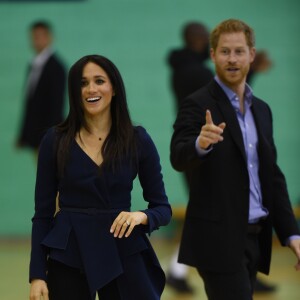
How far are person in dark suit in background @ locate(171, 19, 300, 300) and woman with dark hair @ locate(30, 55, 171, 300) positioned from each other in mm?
426

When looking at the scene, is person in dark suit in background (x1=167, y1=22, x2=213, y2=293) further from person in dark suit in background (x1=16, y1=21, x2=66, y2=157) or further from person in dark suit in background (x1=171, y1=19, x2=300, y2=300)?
person in dark suit in background (x1=171, y1=19, x2=300, y2=300)

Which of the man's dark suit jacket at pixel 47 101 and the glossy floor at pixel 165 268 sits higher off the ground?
the man's dark suit jacket at pixel 47 101

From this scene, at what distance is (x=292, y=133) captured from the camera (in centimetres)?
816

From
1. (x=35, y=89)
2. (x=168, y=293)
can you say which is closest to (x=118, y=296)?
(x=168, y=293)

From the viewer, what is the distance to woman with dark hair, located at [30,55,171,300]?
2.82m

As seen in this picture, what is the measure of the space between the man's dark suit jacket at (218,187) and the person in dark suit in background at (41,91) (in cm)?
383

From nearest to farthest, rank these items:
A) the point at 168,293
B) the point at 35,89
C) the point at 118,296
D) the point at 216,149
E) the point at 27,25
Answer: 1. the point at 118,296
2. the point at 216,149
3. the point at 168,293
4. the point at 35,89
5. the point at 27,25

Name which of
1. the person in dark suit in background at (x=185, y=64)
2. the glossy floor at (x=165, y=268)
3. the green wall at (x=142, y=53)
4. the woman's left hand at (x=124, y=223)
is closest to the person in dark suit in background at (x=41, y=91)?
the green wall at (x=142, y=53)

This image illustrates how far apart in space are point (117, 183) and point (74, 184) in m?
0.16

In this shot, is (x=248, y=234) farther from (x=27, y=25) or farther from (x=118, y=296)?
(x=27, y=25)

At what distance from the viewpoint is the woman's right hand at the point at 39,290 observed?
275 centimetres

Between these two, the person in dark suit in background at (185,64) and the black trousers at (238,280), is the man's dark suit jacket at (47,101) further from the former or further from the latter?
the black trousers at (238,280)

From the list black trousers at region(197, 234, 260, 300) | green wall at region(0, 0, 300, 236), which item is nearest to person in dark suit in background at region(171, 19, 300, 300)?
black trousers at region(197, 234, 260, 300)

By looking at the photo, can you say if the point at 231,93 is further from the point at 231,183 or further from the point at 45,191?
the point at 45,191
